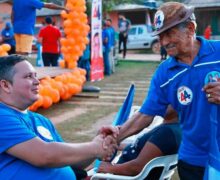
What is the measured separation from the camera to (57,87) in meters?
8.40

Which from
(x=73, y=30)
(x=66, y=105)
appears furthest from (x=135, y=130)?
(x=73, y=30)

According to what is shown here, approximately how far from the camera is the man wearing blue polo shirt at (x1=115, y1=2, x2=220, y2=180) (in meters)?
2.58

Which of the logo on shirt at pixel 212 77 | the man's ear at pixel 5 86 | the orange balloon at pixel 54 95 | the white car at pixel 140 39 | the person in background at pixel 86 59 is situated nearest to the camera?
the man's ear at pixel 5 86

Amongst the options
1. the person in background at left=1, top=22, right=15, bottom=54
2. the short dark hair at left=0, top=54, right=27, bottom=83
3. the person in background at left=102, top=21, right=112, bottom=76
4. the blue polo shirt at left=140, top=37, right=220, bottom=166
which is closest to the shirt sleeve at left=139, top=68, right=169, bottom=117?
the blue polo shirt at left=140, top=37, right=220, bottom=166

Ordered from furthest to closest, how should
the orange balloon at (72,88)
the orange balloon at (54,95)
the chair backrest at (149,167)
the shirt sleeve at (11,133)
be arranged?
the orange balloon at (72,88)
the orange balloon at (54,95)
the chair backrest at (149,167)
the shirt sleeve at (11,133)

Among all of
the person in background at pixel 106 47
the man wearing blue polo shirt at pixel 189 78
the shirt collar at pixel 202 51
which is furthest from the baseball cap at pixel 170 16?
the person in background at pixel 106 47

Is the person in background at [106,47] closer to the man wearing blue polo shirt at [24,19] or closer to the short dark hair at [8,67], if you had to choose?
the man wearing blue polo shirt at [24,19]

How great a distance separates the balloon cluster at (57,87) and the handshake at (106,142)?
14.8ft

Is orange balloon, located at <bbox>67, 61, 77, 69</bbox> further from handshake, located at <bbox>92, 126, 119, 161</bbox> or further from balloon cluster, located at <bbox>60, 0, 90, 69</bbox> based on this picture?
handshake, located at <bbox>92, 126, 119, 161</bbox>

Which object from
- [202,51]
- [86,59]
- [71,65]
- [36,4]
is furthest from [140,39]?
[202,51]

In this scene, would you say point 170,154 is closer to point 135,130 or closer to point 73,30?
point 135,130

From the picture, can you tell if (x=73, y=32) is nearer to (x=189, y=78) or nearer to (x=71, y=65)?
(x=71, y=65)

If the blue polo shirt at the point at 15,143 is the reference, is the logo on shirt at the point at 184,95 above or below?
above

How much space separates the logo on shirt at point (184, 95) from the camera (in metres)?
2.65
